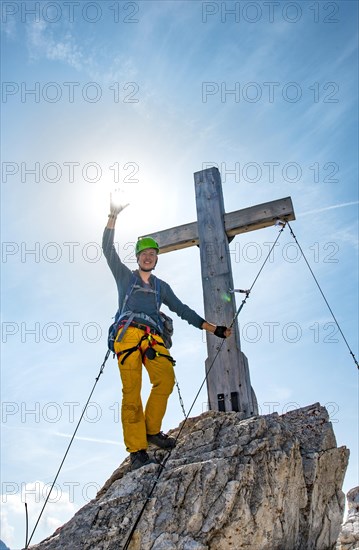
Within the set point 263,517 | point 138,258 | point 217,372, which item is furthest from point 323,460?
point 138,258

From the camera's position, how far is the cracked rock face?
542 cm

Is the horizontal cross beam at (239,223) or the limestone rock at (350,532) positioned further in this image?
the limestone rock at (350,532)

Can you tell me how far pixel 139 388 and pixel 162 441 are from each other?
0.81m

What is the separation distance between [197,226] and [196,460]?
14.6 feet

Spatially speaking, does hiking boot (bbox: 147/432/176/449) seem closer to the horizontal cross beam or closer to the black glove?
the black glove

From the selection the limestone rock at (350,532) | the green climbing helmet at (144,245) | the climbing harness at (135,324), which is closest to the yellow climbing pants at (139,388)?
the climbing harness at (135,324)

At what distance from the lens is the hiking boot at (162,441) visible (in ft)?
23.2

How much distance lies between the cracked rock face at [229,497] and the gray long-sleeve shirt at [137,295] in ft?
5.78

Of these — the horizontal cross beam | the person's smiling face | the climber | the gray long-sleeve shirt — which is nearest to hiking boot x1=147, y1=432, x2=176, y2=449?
the climber

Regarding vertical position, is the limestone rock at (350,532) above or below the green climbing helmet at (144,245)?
below

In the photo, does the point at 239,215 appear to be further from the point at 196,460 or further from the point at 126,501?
the point at 126,501

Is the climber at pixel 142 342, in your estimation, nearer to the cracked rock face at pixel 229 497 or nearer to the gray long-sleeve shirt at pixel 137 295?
the gray long-sleeve shirt at pixel 137 295

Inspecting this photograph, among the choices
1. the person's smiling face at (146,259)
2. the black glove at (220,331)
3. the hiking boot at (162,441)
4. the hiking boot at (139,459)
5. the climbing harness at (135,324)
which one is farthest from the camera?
the person's smiling face at (146,259)

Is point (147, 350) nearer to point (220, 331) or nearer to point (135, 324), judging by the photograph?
point (135, 324)
